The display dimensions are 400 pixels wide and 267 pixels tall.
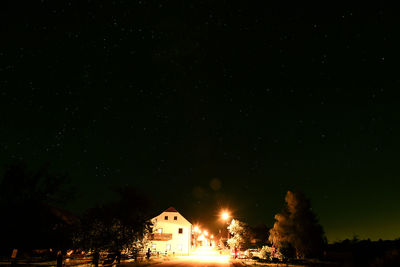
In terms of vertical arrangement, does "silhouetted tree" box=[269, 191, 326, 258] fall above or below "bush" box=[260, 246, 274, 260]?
above

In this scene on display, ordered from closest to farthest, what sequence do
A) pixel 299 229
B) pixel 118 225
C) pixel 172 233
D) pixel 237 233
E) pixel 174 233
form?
pixel 118 225, pixel 237 233, pixel 299 229, pixel 172 233, pixel 174 233

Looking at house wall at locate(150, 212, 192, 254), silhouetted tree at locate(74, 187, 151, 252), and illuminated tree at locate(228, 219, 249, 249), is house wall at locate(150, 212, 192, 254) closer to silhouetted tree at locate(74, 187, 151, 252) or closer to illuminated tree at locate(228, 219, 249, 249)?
illuminated tree at locate(228, 219, 249, 249)

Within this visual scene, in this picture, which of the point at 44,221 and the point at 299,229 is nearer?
the point at 44,221

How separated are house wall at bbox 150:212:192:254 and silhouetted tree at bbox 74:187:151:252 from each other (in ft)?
116

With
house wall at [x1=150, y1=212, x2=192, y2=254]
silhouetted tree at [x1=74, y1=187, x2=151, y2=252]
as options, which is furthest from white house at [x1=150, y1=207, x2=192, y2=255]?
silhouetted tree at [x1=74, y1=187, x2=151, y2=252]

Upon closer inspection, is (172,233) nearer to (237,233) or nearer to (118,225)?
(237,233)

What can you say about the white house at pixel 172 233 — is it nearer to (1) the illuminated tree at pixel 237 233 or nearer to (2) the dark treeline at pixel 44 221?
(1) the illuminated tree at pixel 237 233

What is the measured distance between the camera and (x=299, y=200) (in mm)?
52844

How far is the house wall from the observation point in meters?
67.0

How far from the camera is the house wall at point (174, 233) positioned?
220ft

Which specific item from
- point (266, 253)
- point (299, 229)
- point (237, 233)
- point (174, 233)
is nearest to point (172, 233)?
point (174, 233)

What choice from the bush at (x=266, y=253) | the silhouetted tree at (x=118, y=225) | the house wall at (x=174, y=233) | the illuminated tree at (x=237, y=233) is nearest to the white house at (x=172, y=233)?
the house wall at (x=174, y=233)

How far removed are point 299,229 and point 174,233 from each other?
2932 cm

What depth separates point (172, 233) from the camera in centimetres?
6881
